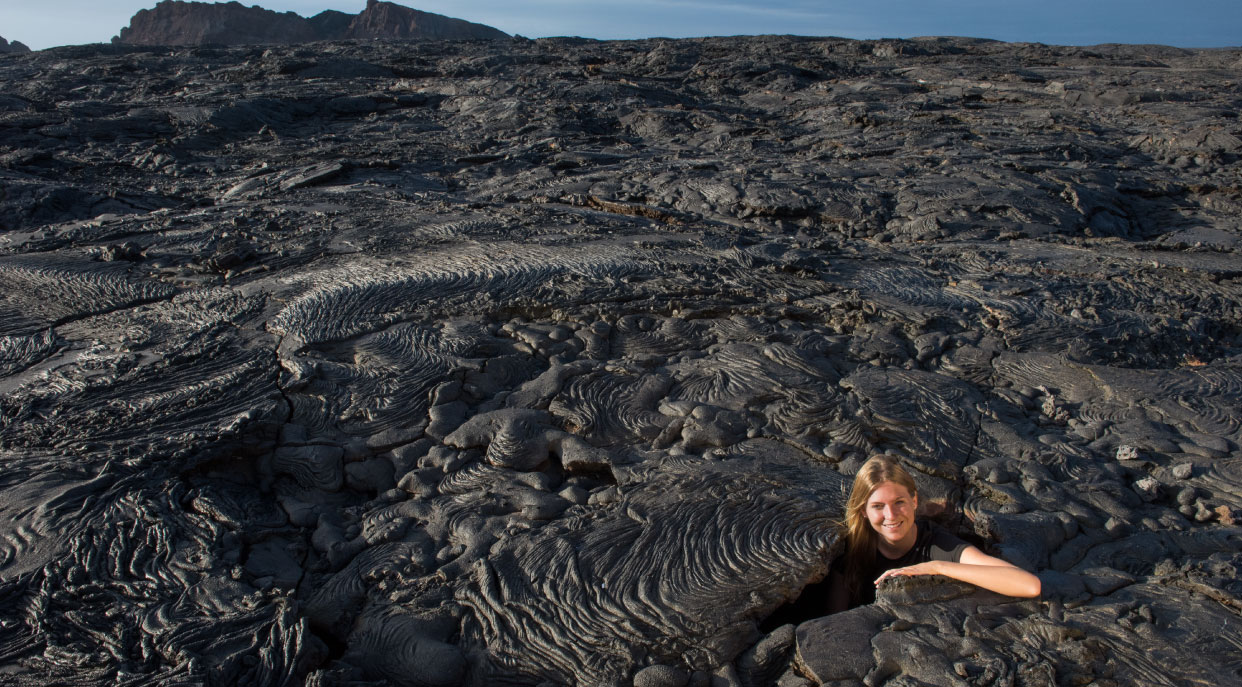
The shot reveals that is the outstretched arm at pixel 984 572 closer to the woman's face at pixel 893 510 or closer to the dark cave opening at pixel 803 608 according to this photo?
the woman's face at pixel 893 510

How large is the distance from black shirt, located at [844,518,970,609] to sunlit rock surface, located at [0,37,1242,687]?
0.36 feet

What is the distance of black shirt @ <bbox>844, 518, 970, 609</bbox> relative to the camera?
2.13 metres

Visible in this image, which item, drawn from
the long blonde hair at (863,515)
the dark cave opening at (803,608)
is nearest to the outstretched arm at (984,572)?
the long blonde hair at (863,515)

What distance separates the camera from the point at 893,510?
210 cm

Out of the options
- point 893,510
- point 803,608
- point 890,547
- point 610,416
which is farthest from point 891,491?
point 610,416

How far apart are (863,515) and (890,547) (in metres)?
0.12

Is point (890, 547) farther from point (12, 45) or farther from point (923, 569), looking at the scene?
point (12, 45)

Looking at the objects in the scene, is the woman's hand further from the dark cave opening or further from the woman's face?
the dark cave opening

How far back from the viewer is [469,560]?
7.43ft

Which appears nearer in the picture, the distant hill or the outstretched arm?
the outstretched arm

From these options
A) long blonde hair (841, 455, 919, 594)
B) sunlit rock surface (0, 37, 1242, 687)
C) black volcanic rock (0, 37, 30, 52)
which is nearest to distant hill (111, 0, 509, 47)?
black volcanic rock (0, 37, 30, 52)

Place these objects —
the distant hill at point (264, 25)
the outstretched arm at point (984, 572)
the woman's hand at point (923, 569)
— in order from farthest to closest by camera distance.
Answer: the distant hill at point (264, 25) < the woman's hand at point (923, 569) < the outstretched arm at point (984, 572)

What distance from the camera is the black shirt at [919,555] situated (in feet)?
6.99

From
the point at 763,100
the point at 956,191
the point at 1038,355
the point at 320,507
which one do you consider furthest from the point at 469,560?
the point at 763,100
